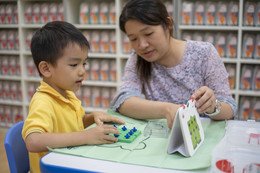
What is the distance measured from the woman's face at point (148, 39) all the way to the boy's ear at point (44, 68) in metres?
0.37

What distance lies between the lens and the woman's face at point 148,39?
1.32 meters

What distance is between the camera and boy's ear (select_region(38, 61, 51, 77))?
1191 mm

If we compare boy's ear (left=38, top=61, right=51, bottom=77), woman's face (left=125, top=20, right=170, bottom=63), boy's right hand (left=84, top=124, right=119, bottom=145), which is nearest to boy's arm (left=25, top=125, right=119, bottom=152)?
boy's right hand (left=84, top=124, right=119, bottom=145)

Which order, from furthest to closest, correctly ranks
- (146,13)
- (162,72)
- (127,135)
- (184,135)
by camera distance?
1. (162,72)
2. (146,13)
3. (127,135)
4. (184,135)

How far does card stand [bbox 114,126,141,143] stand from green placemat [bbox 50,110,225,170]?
0.04ft

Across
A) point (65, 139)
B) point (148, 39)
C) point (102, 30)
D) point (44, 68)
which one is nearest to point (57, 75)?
point (44, 68)

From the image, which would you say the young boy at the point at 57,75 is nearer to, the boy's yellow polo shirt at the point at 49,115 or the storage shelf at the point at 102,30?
the boy's yellow polo shirt at the point at 49,115

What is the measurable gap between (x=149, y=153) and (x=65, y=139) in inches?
10.4

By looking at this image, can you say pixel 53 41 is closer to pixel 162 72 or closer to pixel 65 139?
pixel 65 139

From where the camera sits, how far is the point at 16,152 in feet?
3.93

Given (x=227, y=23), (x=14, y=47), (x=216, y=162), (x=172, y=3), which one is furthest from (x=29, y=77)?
(x=216, y=162)

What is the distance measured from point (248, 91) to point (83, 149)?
2.14 meters

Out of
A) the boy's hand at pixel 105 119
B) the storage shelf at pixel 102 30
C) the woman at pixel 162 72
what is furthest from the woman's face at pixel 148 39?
the storage shelf at pixel 102 30

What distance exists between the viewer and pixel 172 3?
2842mm
